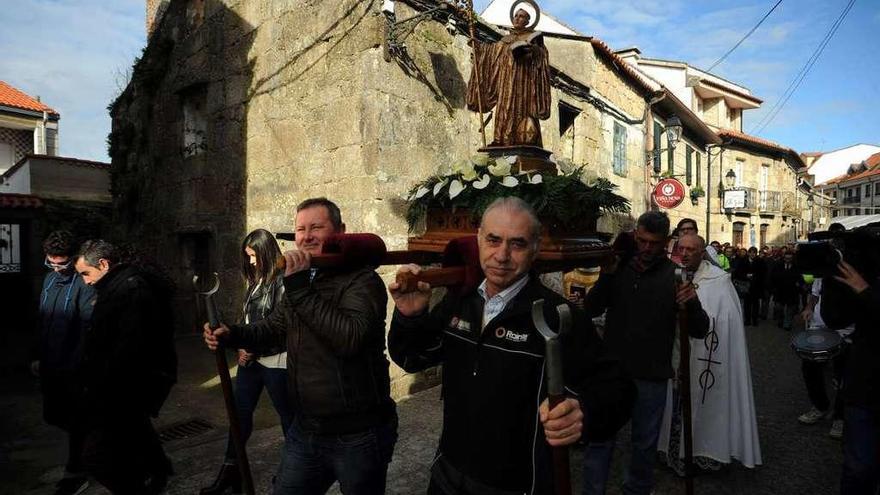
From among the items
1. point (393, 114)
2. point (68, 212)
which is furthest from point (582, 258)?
point (68, 212)

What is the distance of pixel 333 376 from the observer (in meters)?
2.16

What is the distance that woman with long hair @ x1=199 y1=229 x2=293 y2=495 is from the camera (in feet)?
10.6

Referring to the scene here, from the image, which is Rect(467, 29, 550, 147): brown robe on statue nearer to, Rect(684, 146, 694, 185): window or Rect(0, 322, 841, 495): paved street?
Rect(0, 322, 841, 495): paved street

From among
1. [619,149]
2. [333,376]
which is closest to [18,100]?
[619,149]

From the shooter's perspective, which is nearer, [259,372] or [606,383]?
[606,383]

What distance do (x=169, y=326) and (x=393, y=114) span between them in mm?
3512

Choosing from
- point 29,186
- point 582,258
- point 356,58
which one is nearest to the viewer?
point 582,258

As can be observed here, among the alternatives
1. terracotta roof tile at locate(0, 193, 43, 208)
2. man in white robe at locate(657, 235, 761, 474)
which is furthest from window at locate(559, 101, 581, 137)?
terracotta roof tile at locate(0, 193, 43, 208)

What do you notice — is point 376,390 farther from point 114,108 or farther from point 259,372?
point 114,108

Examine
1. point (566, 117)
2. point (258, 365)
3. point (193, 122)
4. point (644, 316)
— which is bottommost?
point (258, 365)

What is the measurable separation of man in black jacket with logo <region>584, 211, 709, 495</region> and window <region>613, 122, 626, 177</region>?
29.3ft

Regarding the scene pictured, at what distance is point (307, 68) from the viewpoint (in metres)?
6.38

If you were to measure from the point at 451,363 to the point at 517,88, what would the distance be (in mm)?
3183

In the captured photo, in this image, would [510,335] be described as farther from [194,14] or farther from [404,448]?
[194,14]
